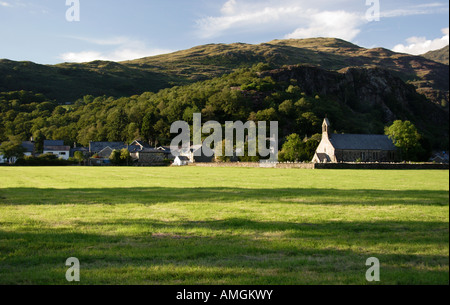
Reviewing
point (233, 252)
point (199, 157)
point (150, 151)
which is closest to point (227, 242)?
point (233, 252)

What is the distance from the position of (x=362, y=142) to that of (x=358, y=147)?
7.36 ft

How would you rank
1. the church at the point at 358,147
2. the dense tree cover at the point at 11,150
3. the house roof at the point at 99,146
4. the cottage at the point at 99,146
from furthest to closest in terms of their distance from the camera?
the house roof at the point at 99,146 → the cottage at the point at 99,146 → the church at the point at 358,147 → the dense tree cover at the point at 11,150

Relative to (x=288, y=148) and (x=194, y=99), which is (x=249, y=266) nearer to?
(x=288, y=148)

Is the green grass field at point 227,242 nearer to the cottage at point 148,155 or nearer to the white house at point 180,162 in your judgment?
the white house at point 180,162

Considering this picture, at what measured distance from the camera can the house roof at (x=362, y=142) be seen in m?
113

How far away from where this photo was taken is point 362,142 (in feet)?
377

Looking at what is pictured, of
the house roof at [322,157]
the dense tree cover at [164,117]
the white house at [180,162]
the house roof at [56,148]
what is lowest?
the white house at [180,162]

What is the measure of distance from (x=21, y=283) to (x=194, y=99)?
582 feet

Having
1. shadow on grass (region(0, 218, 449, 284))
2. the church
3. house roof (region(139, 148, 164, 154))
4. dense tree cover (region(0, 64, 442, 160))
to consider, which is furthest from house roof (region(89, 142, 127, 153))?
shadow on grass (region(0, 218, 449, 284))

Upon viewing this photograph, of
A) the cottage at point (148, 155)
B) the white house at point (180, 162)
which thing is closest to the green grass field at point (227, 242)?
the white house at point (180, 162)

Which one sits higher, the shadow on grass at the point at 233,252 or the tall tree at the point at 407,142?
the tall tree at the point at 407,142

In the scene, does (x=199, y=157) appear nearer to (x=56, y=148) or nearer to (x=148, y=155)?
(x=148, y=155)

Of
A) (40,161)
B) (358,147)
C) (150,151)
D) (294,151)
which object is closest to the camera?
(40,161)

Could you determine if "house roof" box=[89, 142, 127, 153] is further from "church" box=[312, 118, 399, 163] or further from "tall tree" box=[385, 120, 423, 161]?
"tall tree" box=[385, 120, 423, 161]
